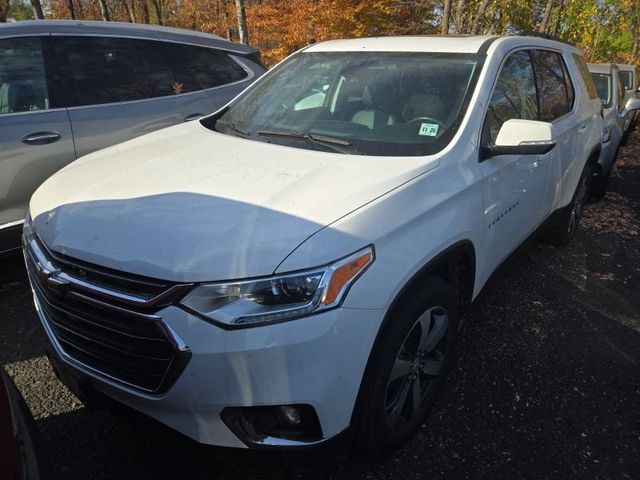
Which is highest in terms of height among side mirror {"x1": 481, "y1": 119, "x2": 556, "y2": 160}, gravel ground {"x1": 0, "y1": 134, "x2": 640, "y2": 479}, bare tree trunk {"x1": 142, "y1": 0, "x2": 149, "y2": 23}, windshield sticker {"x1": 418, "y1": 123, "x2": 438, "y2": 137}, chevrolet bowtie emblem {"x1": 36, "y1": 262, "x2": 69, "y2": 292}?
bare tree trunk {"x1": 142, "y1": 0, "x2": 149, "y2": 23}

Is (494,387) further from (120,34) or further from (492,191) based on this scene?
(120,34)

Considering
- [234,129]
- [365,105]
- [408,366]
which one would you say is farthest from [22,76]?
[408,366]

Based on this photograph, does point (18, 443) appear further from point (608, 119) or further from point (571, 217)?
point (608, 119)

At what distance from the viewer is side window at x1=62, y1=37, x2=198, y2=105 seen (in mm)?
3812

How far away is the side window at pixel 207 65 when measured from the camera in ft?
14.8

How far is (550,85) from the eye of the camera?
356 centimetres

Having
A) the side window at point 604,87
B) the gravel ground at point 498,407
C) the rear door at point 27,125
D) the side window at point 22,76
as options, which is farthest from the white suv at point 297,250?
the side window at point 604,87

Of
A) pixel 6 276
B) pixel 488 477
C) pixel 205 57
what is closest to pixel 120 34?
pixel 205 57

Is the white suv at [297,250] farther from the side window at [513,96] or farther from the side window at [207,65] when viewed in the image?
the side window at [207,65]

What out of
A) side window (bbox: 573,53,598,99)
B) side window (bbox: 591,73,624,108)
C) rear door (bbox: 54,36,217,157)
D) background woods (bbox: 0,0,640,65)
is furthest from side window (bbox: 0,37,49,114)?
background woods (bbox: 0,0,640,65)

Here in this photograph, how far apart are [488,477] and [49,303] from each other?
6.46 ft

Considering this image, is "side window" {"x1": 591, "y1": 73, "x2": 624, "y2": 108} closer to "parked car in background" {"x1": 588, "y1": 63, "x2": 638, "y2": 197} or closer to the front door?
"parked car in background" {"x1": 588, "y1": 63, "x2": 638, "y2": 197}

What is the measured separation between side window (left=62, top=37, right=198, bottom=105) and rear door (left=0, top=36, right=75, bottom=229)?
206 millimetres

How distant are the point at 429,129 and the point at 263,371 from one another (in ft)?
4.90
